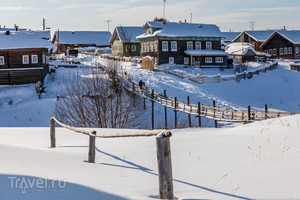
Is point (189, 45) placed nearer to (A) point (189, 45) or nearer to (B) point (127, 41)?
(A) point (189, 45)

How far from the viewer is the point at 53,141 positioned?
31.9 feet

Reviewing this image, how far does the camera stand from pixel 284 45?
223 feet

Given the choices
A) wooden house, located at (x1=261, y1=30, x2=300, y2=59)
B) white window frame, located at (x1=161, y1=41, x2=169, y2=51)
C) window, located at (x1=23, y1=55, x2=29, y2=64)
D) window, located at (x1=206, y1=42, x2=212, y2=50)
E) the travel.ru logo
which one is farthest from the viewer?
wooden house, located at (x1=261, y1=30, x2=300, y2=59)

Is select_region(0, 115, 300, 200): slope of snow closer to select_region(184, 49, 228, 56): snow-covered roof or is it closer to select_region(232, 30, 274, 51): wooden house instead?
select_region(184, 49, 228, 56): snow-covered roof

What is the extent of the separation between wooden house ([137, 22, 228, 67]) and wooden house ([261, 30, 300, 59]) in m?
20.6

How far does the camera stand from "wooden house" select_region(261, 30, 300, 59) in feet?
214

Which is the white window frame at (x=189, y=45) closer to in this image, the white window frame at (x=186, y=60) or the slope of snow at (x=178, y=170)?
the white window frame at (x=186, y=60)

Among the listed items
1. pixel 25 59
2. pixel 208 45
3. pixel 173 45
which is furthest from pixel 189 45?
pixel 25 59

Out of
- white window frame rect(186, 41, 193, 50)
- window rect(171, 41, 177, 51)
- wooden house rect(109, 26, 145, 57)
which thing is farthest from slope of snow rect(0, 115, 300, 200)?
wooden house rect(109, 26, 145, 57)

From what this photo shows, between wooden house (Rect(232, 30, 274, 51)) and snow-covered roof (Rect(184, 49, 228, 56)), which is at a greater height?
wooden house (Rect(232, 30, 274, 51))

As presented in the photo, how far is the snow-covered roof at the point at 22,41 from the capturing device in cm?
3650

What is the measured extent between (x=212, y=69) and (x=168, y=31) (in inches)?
348

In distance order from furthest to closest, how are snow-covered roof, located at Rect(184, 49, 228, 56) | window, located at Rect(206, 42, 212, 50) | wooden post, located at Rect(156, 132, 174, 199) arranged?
window, located at Rect(206, 42, 212, 50) < snow-covered roof, located at Rect(184, 49, 228, 56) < wooden post, located at Rect(156, 132, 174, 199)

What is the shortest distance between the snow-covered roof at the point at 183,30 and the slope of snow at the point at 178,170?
42.8 m
